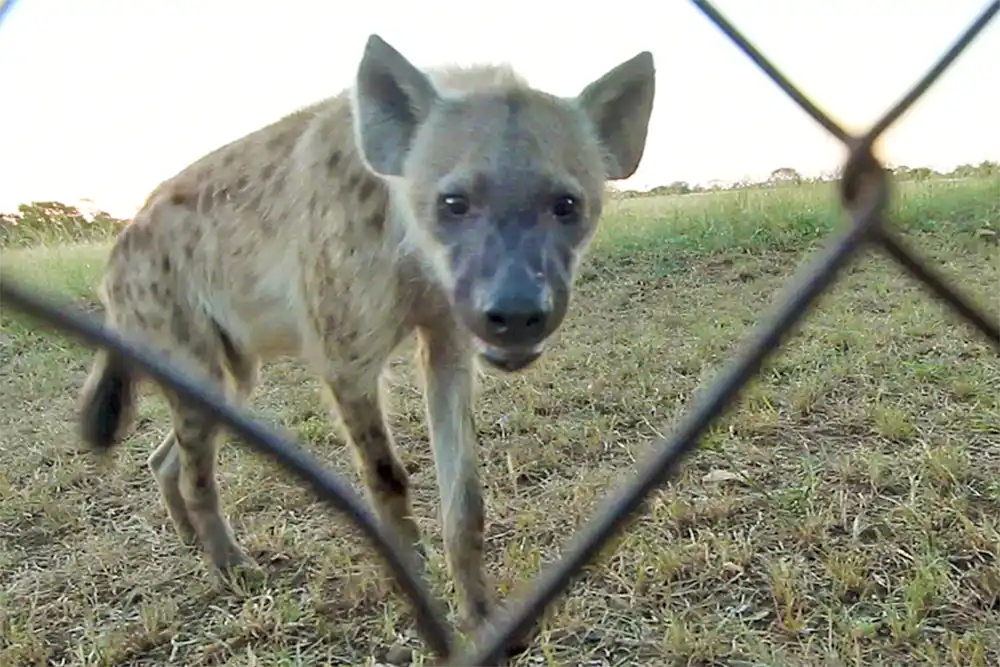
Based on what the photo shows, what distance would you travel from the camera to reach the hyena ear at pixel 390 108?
1.42m

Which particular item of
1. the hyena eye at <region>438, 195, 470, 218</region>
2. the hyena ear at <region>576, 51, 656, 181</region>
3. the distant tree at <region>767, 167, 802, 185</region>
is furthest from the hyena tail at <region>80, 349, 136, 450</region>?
the distant tree at <region>767, 167, 802, 185</region>

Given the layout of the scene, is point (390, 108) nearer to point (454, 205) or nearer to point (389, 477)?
point (454, 205)

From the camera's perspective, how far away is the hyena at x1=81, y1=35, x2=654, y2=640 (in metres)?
1.30

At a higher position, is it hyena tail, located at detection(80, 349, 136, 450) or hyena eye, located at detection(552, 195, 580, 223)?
hyena eye, located at detection(552, 195, 580, 223)

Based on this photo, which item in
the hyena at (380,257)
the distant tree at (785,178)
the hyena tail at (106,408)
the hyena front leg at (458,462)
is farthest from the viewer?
the distant tree at (785,178)

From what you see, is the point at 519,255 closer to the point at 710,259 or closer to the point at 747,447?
the point at 747,447

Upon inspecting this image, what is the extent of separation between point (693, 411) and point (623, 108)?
0.99m

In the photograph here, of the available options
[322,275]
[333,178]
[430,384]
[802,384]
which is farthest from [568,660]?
[802,384]

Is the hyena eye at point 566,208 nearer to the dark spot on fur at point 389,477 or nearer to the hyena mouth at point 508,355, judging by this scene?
the hyena mouth at point 508,355

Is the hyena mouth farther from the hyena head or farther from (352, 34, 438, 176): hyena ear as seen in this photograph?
(352, 34, 438, 176): hyena ear

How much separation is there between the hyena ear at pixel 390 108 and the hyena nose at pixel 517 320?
1.20ft

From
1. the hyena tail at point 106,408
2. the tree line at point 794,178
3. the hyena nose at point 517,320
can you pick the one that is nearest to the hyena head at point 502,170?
the hyena nose at point 517,320

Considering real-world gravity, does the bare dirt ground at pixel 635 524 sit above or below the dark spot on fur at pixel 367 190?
below

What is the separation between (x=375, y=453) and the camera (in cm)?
172
